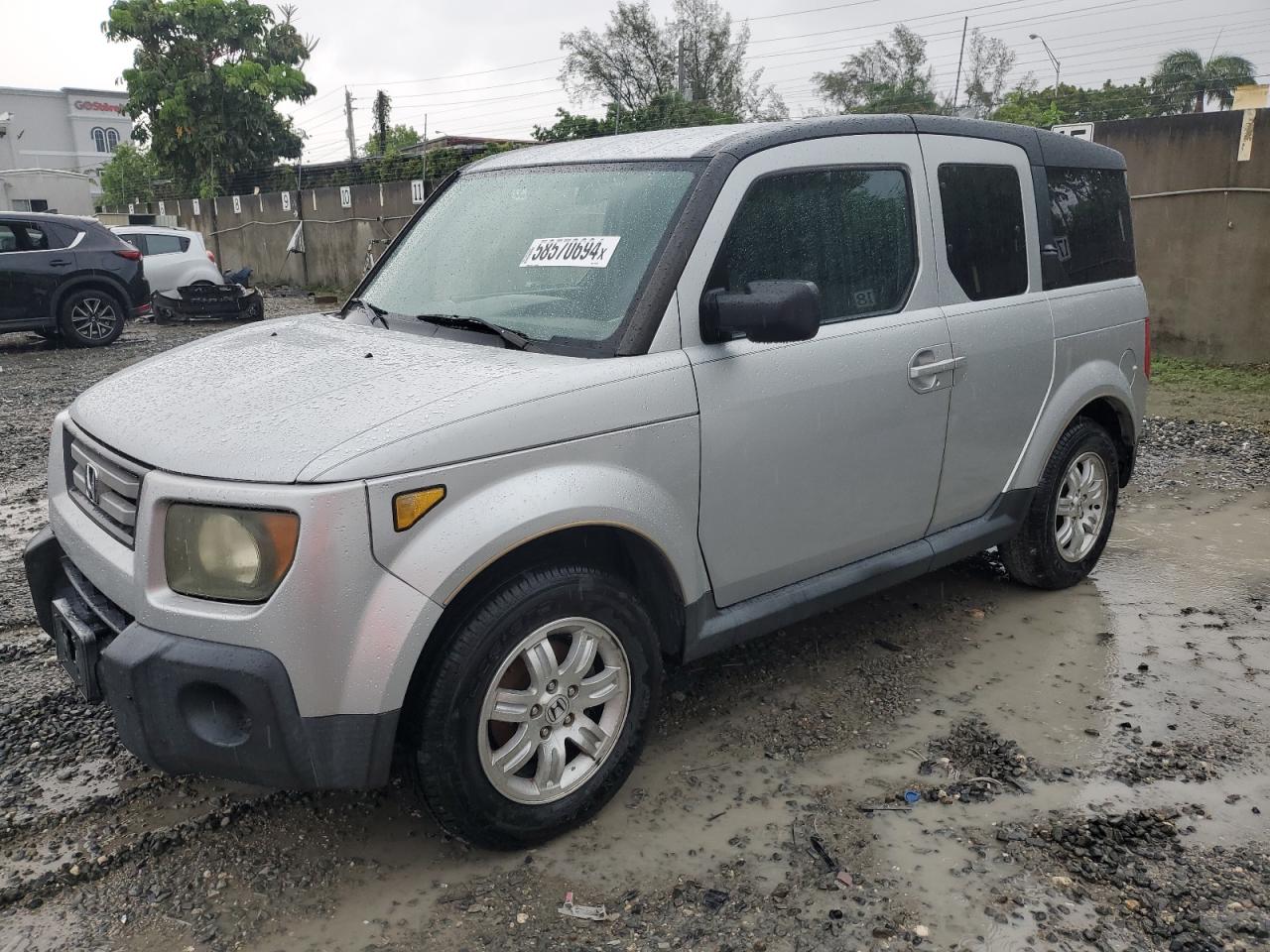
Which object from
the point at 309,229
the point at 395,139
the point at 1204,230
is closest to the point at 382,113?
the point at 395,139

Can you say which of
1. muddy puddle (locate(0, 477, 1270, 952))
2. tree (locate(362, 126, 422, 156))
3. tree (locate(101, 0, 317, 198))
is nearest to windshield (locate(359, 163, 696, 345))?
muddy puddle (locate(0, 477, 1270, 952))

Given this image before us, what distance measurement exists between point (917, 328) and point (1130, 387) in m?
1.64

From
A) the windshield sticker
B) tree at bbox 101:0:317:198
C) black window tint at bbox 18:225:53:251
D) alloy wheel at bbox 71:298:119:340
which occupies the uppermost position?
tree at bbox 101:0:317:198

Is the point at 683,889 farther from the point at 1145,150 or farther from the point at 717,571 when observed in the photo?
the point at 1145,150

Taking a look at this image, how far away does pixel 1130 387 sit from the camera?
473 cm

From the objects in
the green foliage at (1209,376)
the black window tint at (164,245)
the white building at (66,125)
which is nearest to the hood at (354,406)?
the green foliage at (1209,376)

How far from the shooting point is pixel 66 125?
233ft

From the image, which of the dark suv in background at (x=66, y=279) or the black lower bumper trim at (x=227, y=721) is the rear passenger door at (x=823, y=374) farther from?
the dark suv in background at (x=66, y=279)

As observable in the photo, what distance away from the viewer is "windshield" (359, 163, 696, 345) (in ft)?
10.2

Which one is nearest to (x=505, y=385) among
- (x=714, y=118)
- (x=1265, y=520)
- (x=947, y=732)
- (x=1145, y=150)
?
(x=947, y=732)

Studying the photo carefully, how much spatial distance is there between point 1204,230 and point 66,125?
77.8m

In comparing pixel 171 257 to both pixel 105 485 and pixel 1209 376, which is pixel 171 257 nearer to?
pixel 1209 376

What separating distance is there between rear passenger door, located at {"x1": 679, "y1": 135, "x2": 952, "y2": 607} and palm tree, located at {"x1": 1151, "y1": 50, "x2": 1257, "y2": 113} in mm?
14115

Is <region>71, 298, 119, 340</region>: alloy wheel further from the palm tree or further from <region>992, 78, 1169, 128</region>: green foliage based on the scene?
the palm tree
